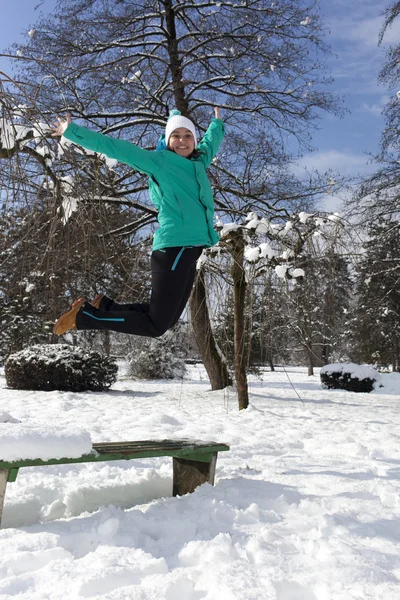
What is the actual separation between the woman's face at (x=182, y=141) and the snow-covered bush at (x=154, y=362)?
12324 mm

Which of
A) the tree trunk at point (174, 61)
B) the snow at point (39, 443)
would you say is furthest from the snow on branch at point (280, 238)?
the tree trunk at point (174, 61)

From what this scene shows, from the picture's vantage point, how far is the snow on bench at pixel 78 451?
216 cm

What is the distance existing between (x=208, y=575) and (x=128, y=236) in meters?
7.26

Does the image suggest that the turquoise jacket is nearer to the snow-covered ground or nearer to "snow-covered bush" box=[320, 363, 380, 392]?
the snow-covered ground

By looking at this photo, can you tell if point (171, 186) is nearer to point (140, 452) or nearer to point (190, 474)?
point (140, 452)

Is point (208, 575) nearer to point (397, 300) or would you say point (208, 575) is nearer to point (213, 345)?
point (213, 345)

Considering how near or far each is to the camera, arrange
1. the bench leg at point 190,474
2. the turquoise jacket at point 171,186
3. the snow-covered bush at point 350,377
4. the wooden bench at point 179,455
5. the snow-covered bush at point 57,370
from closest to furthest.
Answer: the wooden bench at point 179,455 < the turquoise jacket at point 171,186 < the bench leg at point 190,474 < the snow-covered bush at point 57,370 < the snow-covered bush at point 350,377

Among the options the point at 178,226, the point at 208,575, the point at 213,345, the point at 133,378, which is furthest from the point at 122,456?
the point at 133,378

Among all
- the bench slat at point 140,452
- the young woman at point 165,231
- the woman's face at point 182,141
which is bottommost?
the bench slat at point 140,452

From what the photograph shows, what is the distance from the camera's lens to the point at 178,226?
2.71 metres

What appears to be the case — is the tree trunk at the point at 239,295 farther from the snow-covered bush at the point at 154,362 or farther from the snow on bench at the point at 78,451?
the snow-covered bush at the point at 154,362

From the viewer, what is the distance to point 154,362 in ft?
50.1

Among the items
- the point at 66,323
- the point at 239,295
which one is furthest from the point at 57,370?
the point at 66,323

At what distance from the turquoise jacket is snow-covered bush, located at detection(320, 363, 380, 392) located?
11344 millimetres
